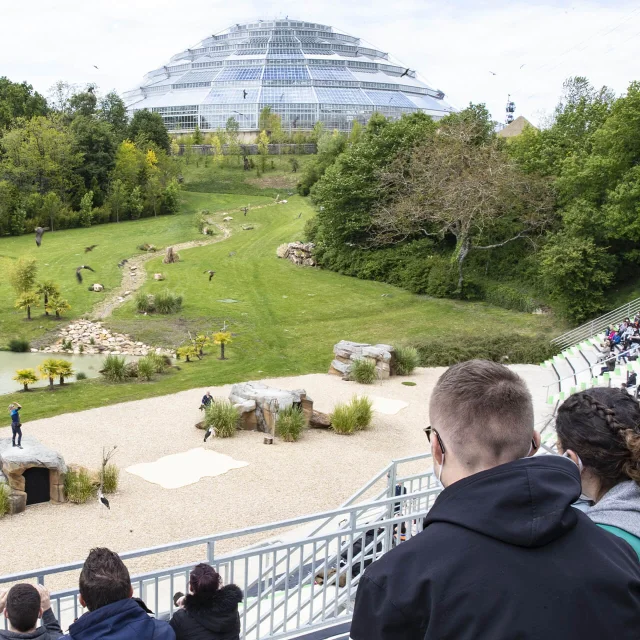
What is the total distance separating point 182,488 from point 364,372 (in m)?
8.51

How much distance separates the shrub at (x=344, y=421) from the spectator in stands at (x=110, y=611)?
1155cm

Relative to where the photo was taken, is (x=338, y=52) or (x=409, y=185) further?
(x=338, y=52)

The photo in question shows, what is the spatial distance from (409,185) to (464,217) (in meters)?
4.53

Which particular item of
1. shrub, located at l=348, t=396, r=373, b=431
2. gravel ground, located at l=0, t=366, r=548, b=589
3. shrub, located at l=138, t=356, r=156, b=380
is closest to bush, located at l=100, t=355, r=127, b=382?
shrub, located at l=138, t=356, r=156, b=380

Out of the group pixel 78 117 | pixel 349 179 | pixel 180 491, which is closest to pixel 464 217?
pixel 349 179

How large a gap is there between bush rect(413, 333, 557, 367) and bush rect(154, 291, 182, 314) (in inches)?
385

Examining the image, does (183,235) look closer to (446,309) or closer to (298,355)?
(446,309)

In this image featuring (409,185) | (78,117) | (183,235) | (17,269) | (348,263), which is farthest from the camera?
(78,117)

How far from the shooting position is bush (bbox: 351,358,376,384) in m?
19.8

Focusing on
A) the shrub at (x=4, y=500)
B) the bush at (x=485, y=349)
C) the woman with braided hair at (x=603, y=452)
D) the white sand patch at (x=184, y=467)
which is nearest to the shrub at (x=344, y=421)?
the white sand patch at (x=184, y=467)

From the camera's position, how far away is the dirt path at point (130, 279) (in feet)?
90.5

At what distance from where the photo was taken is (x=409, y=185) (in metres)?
33.8

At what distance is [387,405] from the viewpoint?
17.7 meters

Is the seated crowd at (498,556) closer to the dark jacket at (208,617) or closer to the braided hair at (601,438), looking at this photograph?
the braided hair at (601,438)
